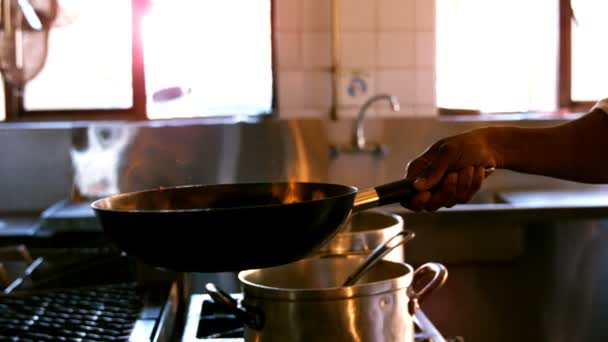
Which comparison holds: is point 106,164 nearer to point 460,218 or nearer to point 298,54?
point 298,54

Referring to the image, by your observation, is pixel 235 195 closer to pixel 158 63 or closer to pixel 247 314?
pixel 247 314

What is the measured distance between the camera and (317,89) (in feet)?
7.66

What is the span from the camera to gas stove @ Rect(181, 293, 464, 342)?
74 centimetres

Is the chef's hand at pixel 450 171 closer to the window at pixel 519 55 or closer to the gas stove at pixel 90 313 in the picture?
the gas stove at pixel 90 313

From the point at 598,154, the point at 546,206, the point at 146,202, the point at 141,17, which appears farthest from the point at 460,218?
the point at 141,17

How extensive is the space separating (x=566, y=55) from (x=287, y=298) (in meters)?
2.18

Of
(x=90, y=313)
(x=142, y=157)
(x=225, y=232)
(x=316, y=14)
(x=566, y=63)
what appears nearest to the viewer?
(x=225, y=232)

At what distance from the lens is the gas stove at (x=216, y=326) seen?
2.43 ft

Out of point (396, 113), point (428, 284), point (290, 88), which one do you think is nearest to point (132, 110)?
point (290, 88)

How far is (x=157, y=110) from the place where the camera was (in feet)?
7.75

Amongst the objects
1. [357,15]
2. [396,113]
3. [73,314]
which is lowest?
[73,314]

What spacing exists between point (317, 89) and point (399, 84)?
0.93 ft

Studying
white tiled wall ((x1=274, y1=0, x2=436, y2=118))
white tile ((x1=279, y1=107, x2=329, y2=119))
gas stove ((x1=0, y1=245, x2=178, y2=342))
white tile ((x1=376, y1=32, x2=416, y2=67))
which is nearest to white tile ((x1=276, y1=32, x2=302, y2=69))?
white tiled wall ((x1=274, y1=0, x2=436, y2=118))

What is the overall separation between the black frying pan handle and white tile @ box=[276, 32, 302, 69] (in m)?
1.64
